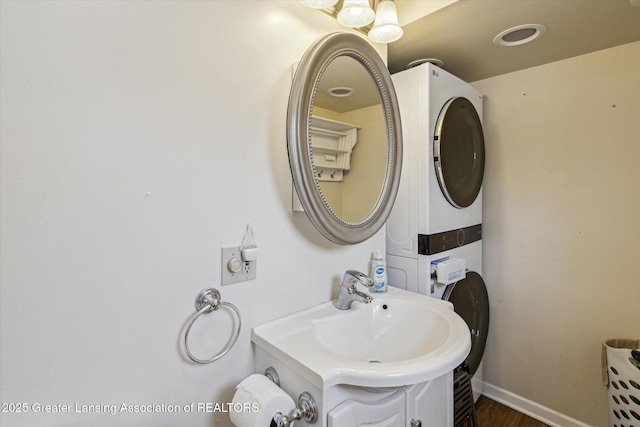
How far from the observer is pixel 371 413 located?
0.88 meters

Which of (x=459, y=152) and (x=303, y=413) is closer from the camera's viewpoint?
(x=303, y=413)

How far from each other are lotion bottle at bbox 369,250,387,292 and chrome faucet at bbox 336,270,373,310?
19 cm

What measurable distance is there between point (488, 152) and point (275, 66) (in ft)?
5.24

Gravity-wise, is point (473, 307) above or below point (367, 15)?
below

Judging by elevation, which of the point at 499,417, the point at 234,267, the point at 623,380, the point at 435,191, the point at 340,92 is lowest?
the point at 499,417

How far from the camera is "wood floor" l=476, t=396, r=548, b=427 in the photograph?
5.86ft

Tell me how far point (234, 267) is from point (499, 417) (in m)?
1.96

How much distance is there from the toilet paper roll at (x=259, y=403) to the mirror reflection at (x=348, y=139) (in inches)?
24.7

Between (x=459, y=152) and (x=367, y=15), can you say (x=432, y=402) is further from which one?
(x=367, y=15)

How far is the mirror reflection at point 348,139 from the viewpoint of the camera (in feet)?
3.76

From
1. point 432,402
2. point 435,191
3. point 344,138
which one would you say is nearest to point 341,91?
point 344,138

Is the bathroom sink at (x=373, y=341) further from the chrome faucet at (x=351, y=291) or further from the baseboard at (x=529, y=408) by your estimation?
the baseboard at (x=529, y=408)

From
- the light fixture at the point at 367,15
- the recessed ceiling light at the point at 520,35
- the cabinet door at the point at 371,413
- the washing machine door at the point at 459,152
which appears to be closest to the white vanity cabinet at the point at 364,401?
the cabinet door at the point at 371,413

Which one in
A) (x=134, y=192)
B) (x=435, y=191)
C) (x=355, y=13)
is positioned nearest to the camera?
(x=134, y=192)
